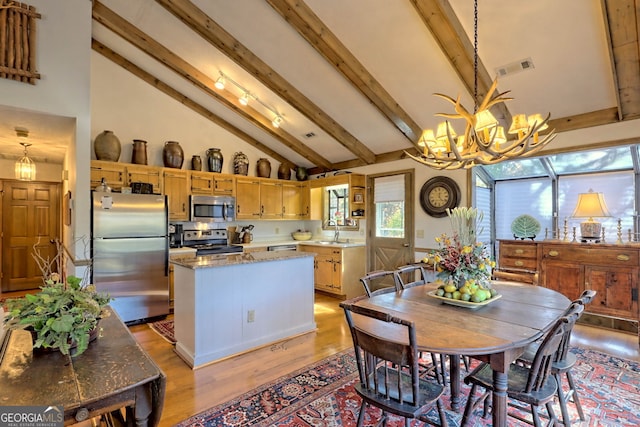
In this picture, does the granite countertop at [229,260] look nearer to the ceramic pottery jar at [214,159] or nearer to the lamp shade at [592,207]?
the ceramic pottery jar at [214,159]

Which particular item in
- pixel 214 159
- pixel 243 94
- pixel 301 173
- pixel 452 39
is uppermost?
pixel 243 94

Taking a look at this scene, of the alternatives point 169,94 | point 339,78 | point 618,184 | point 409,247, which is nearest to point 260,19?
point 339,78

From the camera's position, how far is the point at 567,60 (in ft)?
9.68

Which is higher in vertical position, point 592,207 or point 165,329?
point 592,207

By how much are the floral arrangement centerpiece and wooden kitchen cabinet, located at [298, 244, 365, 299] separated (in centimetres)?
304

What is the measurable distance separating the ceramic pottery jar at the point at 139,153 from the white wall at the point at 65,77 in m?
1.18

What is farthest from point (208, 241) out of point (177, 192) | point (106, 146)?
point (106, 146)

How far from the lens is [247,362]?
3.03m

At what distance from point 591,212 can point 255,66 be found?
4382mm

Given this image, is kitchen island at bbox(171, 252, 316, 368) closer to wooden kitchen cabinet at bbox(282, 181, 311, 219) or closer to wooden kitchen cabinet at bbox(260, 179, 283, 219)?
wooden kitchen cabinet at bbox(260, 179, 283, 219)

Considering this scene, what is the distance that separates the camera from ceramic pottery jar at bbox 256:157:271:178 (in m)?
5.98

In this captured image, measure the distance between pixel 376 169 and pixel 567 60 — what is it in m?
2.99

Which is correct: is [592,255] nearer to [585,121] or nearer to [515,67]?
[585,121]

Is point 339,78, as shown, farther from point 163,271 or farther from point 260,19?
point 163,271
